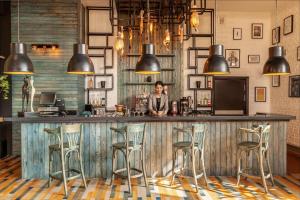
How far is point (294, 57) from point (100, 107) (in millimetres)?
5319

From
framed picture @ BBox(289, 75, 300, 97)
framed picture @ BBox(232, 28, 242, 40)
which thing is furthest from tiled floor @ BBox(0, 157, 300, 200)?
framed picture @ BBox(232, 28, 242, 40)

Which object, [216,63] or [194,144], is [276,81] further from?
[194,144]

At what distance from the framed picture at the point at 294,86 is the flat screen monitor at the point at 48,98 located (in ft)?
→ 20.1

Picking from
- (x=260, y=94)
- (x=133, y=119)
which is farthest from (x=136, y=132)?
(x=260, y=94)

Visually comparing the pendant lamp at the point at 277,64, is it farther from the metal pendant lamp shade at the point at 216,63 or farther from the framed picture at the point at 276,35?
the framed picture at the point at 276,35

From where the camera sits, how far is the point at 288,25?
856 cm

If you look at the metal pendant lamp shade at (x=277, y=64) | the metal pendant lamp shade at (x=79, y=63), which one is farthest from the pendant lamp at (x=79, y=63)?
the metal pendant lamp shade at (x=277, y=64)

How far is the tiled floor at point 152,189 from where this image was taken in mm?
4695

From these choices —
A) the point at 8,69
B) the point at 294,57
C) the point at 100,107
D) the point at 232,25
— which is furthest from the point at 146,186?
the point at 232,25

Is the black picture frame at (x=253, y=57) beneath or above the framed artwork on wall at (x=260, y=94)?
above

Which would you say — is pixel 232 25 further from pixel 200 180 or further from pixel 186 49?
pixel 200 180

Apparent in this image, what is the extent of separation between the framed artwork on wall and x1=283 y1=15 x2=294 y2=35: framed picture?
1825 mm

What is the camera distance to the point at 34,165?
222 inches

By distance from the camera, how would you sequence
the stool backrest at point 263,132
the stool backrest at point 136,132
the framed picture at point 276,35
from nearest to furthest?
the stool backrest at point 136,132 → the stool backrest at point 263,132 → the framed picture at point 276,35
